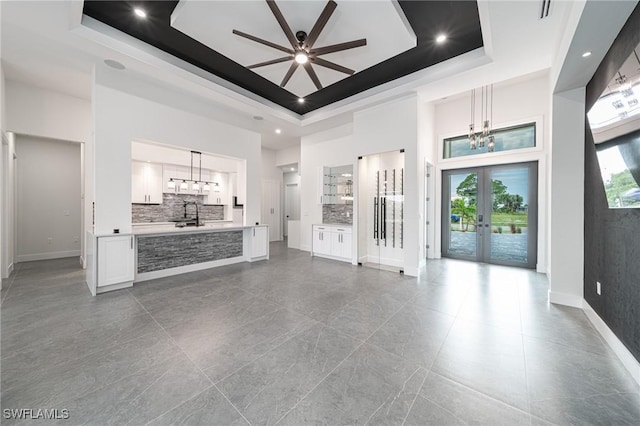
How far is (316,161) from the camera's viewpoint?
284 inches

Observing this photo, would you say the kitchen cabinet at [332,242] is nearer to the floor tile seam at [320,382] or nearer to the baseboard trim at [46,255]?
the floor tile seam at [320,382]

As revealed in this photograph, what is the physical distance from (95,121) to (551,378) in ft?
21.1

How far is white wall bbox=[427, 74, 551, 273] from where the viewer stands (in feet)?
15.6

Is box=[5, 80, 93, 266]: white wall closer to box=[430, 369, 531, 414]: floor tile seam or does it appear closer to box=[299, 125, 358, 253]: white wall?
box=[299, 125, 358, 253]: white wall

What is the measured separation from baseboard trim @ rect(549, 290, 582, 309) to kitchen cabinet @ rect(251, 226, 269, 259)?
551cm

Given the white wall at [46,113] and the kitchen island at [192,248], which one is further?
the white wall at [46,113]

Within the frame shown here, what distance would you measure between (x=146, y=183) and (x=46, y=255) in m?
3.04

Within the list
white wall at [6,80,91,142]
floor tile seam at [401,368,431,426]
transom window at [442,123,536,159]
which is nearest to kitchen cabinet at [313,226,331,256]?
transom window at [442,123,536,159]

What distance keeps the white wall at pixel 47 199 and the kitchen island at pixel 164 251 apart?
2938mm

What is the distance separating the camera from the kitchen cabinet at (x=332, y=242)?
594cm

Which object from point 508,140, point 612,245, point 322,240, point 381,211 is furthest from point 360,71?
point 612,245

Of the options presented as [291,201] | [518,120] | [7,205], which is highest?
[518,120]

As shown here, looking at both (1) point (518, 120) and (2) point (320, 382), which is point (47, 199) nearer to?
(2) point (320, 382)

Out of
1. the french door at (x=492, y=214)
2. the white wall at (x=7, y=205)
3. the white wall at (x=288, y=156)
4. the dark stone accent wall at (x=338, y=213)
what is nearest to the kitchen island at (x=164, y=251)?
the white wall at (x=7, y=205)
